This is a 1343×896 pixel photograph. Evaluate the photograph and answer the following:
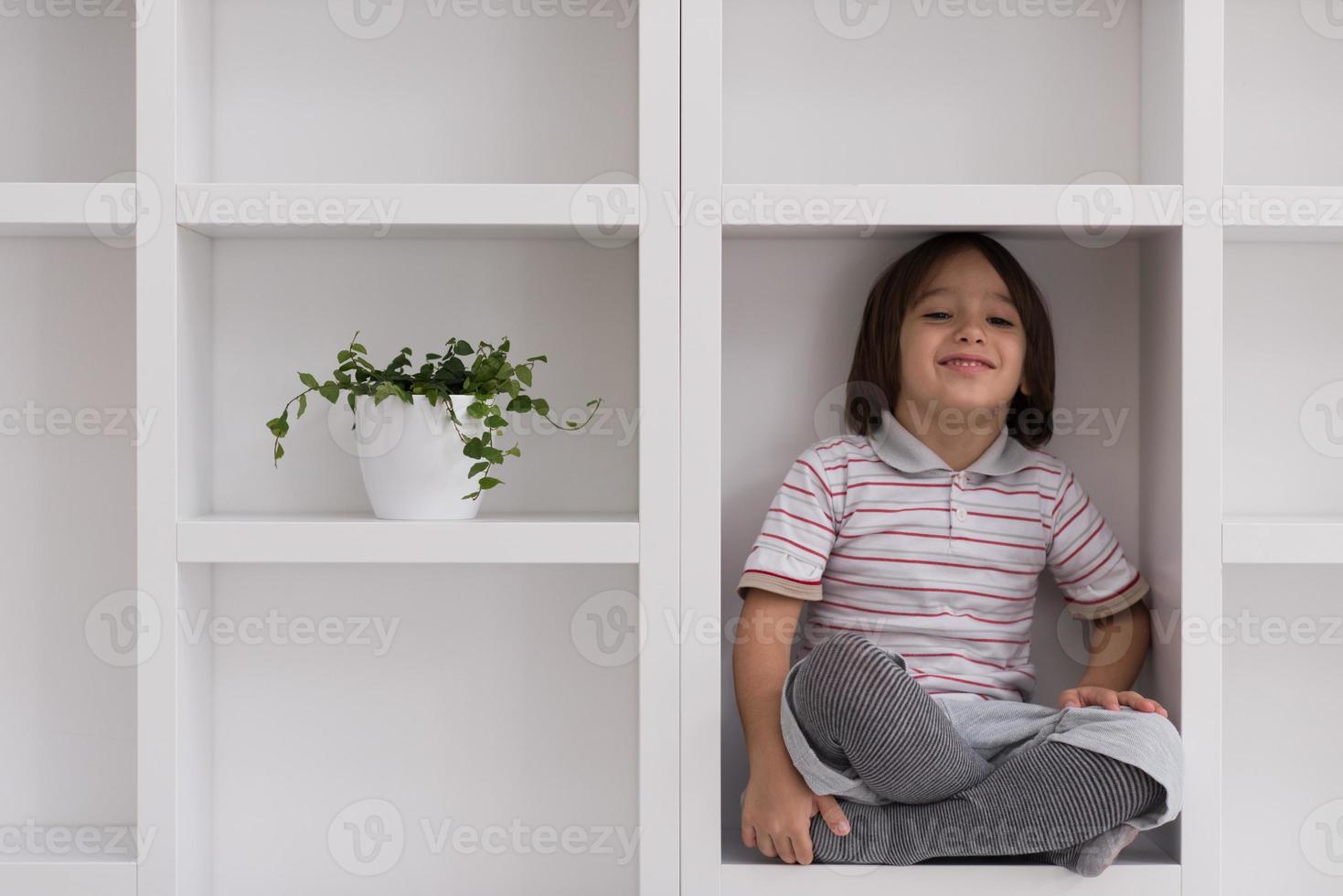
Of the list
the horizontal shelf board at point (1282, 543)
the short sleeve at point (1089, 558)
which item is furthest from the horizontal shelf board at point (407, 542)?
the horizontal shelf board at point (1282, 543)

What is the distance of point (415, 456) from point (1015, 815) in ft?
2.06

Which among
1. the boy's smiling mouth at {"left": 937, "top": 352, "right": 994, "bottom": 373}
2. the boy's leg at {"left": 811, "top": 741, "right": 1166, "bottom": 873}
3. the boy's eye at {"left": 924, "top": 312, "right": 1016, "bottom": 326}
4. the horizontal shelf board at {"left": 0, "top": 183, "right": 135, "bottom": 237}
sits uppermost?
the horizontal shelf board at {"left": 0, "top": 183, "right": 135, "bottom": 237}

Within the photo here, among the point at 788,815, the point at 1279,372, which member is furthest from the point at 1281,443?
the point at 788,815

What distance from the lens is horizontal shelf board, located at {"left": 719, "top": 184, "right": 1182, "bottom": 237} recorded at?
1040 mm

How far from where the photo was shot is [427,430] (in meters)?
1.05

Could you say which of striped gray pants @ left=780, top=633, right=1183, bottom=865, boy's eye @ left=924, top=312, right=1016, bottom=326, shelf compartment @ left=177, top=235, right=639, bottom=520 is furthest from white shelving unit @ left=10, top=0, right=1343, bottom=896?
striped gray pants @ left=780, top=633, right=1183, bottom=865

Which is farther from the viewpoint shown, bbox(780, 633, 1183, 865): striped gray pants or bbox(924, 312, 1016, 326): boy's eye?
bbox(924, 312, 1016, 326): boy's eye

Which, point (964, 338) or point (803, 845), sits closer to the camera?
point (803, 845)

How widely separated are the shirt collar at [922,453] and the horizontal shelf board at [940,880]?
0.38 metres

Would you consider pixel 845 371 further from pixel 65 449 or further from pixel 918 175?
pixel 65 449

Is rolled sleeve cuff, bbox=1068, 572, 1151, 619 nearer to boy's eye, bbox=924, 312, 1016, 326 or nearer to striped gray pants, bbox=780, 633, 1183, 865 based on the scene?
striped gray pants, bbox=780, 633, 1183, 865

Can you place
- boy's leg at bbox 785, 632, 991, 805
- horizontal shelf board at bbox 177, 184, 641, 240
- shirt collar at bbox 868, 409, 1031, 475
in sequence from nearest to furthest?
boy's leg at bbox 785, 632, 991, 805 → horizontal shelf board at bbox 177, 184, 641, 240 → shirt collar at bbox 868, 409, 1031, 475

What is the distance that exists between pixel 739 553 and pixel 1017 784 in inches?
14.7

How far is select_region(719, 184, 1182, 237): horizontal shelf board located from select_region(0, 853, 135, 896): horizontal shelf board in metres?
0.81
